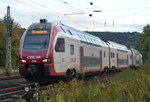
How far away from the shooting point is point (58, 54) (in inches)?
580

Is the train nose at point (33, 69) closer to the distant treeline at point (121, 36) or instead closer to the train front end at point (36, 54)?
the train front end at point (36, 54)

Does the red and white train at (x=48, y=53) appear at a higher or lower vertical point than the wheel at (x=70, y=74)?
higher

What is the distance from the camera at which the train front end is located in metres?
14.2

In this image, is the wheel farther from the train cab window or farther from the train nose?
the train nose

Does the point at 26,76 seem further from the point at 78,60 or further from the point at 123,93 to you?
the point at 123,93

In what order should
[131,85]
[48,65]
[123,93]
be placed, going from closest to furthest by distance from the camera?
1. [123,93]
2. [131,85]
3. [48,65]

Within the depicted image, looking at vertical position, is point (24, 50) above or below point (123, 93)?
above

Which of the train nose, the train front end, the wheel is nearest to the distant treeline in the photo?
the wheel

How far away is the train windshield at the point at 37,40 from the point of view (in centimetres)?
1455

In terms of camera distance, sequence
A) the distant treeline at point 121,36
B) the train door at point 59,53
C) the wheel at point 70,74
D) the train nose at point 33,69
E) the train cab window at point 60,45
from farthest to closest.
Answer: the distant treeline at point 121,36 < the wheel at point 70,74 < the train cab window at point 60,45 < the train door at point 59,53 < the train nose at point 33,69

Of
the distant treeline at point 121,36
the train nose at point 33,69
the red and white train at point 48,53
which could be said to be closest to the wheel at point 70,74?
the red and white train at point 48,53

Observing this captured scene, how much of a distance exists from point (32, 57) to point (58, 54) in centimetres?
128

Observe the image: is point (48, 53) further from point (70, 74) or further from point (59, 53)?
point (70, 74)

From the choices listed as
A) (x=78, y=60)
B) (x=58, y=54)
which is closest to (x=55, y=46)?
(x=58, y=54)
